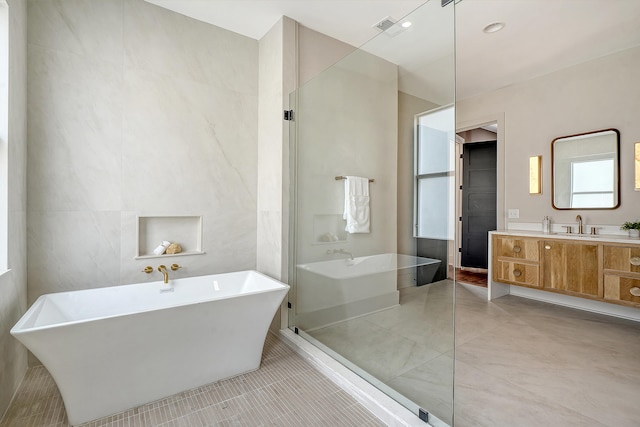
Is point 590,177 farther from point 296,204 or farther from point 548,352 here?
point 296,204

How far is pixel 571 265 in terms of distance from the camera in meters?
3.06

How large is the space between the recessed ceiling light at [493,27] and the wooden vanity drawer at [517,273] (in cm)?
247

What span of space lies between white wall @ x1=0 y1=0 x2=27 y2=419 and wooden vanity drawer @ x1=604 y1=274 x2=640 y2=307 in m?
4.54

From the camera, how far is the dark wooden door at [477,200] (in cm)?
496

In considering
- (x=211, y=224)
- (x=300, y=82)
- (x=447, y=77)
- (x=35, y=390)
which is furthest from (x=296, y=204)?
(x=35, y=390)

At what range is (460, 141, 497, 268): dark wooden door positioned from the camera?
4961mm

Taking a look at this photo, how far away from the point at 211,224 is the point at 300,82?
1542 millimetres

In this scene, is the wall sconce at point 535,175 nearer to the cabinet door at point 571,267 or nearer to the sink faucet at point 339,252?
the cabinet door at point 571,267

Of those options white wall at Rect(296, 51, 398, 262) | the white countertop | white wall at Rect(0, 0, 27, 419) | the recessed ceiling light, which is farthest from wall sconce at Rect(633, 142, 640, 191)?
white wall at Rect(0, 0, 27, 419)

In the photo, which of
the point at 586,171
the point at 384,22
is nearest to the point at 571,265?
the point at 586,171

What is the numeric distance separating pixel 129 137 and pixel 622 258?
4392 millimetres

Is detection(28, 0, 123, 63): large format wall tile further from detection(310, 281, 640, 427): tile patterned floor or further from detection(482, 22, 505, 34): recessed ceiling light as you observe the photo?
detection(482, 22, 505, 34): recessed ceiling light

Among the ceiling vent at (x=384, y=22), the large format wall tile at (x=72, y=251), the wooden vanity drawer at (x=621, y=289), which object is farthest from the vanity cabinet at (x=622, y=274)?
the large format wall tile at (x=72, y=251)

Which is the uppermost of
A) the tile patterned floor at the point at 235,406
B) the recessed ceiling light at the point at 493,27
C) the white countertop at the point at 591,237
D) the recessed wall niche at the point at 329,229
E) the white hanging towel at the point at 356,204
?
the recessed ceiling light at the point at 493,27
